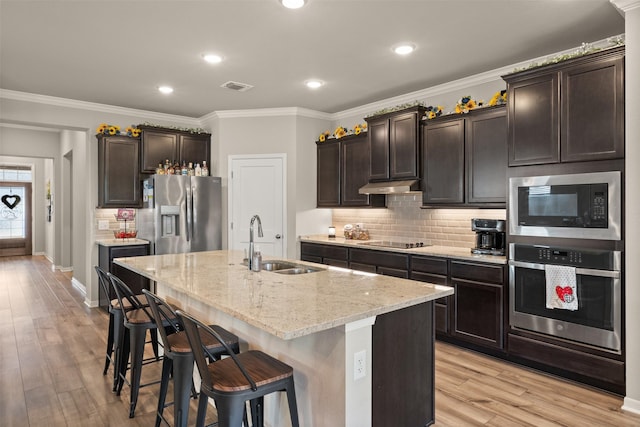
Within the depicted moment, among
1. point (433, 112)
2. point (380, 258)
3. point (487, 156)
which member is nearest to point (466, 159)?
point (487, 156)

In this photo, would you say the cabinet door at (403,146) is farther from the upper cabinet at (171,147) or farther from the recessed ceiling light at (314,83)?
the upper cabinet at (171,147)

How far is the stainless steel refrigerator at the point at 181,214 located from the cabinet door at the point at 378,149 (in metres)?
2.23

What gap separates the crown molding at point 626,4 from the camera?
262 cm

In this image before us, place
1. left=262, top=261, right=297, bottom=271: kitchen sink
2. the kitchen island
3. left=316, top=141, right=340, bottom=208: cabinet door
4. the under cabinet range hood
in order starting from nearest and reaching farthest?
the kitchen island, left=262, top=261, right=297, bottom=271: kitchen sink, the under cabinet range hood, left=316, top=141, right=340, bottom=208: cabinet door

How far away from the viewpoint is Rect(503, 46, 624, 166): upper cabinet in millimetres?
2812

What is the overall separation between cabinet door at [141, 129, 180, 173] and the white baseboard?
550 cm

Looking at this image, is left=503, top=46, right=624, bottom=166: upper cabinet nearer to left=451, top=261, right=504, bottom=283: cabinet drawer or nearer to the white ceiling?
the white ceiling

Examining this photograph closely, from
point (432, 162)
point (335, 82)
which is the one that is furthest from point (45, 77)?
point (432, 162)

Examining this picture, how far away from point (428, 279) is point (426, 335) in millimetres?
1751

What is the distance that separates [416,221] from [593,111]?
92.0 inches

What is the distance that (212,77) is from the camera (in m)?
4.33

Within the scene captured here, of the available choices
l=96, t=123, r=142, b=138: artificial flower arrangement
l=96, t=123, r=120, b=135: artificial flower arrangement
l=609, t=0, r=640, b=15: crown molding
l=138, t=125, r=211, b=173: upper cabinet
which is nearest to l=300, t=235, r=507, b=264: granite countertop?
l=609, t=0, r=640, b=15: crown molding

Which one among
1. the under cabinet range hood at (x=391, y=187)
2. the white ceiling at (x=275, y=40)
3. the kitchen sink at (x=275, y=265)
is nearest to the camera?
the white ceiling at (x=275, y=40)

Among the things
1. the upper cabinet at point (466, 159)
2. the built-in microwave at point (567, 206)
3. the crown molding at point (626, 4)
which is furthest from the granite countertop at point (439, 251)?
the crown molding at point (626, 4)
